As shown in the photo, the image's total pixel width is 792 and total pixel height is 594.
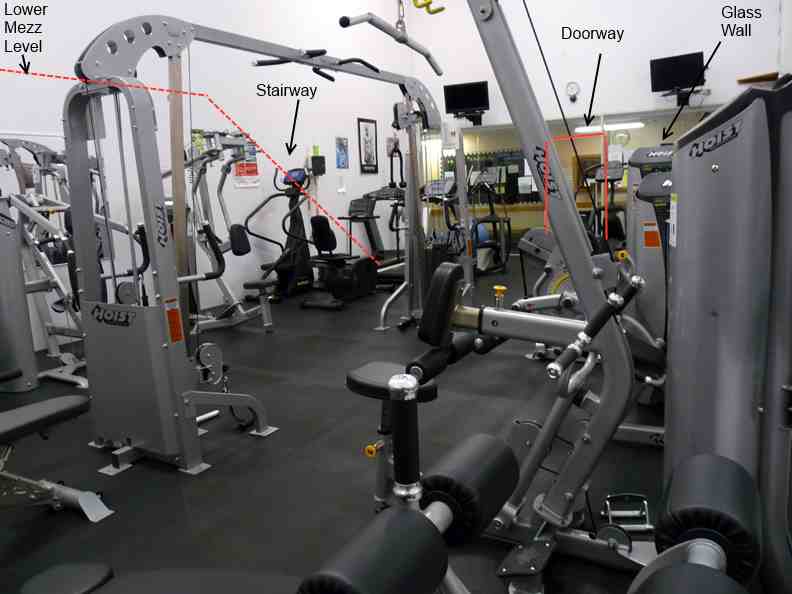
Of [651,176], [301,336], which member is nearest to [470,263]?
[301,336]

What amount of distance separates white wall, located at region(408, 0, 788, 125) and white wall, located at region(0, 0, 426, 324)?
127cm

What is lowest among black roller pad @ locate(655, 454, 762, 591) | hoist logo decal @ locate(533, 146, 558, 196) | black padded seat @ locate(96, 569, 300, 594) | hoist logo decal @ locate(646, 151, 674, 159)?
black padded seat @ locate(96, 569, 300, 594)

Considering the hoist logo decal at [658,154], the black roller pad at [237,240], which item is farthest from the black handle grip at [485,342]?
the black roller pad at [237,240]

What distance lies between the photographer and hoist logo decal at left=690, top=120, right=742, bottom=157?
4.24 feet

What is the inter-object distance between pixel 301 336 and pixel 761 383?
425 centimetres

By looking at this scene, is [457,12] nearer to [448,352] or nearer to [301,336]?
[301,336]

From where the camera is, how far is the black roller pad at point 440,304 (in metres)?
1.57

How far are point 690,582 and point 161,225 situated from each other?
2441 mm

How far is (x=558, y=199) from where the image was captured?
1.75 meters

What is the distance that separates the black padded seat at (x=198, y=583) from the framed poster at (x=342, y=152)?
295 inches

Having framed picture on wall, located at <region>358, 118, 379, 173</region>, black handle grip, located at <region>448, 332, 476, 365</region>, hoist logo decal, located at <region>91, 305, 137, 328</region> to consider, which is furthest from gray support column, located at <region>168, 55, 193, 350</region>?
framed picture on wall, located at <region>358, 118, 379, 173</region>

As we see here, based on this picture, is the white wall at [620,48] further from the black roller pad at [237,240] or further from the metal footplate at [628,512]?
the metal footplate at [628,512]

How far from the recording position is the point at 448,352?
1599mm

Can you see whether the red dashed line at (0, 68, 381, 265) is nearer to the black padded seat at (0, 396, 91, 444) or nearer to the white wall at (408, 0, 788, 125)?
the black padded seat at (0, 396, 91, 444)
